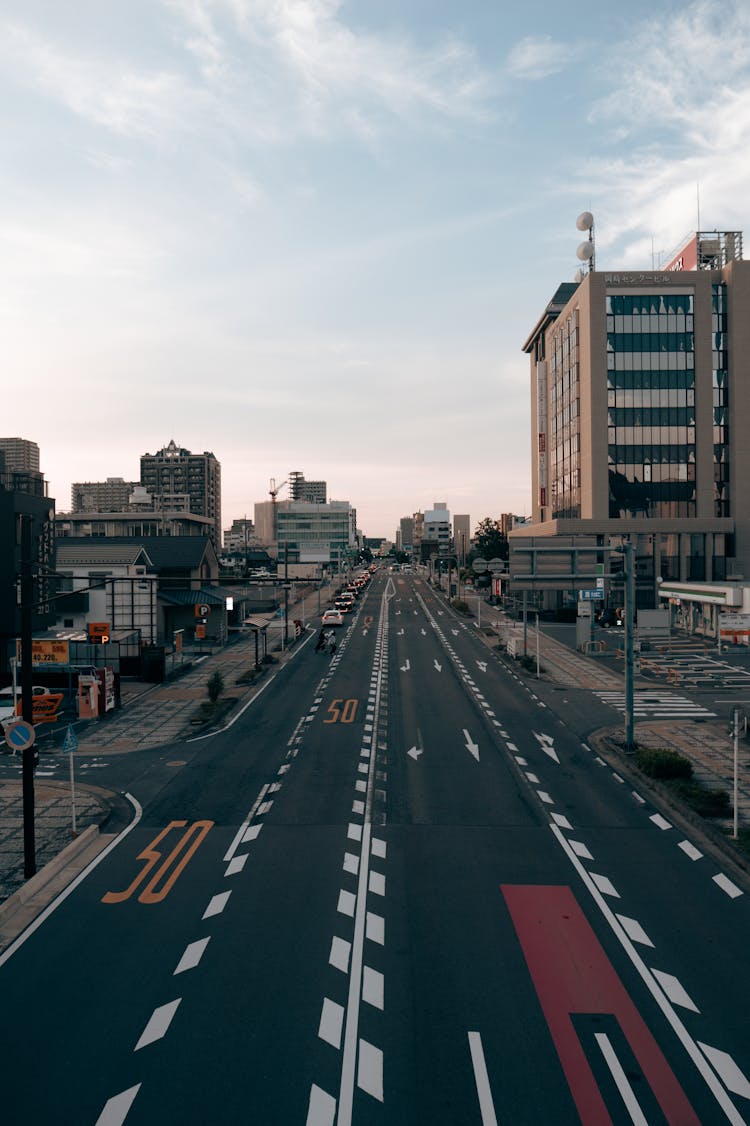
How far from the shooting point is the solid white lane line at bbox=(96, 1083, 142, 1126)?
927 centimetres

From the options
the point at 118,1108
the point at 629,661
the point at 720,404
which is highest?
the point at 720,404

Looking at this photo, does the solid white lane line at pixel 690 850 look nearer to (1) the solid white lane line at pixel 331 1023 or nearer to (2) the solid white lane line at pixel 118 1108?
(1) the solid white lane line at pixel 331 1023

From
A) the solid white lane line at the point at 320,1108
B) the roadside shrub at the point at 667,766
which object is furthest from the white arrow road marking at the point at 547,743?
the solid white lane line at the point at 320,1108

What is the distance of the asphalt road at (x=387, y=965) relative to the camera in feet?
32.1

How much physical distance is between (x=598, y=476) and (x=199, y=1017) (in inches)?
3139

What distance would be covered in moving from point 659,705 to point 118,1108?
33361 mm

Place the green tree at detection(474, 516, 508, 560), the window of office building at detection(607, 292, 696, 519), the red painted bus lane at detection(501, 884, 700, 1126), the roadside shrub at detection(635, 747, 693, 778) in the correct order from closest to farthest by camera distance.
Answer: the red painted bus lane at detection(501, 884, 700, 1126), the roadside shrub at detection(635, 747, 693, 778), the window of office building at detection(607, 292, 696, 519), the green tree at detection(474, 516, 508, 560)

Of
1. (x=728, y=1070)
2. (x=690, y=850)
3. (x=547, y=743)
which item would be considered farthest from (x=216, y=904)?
(x=547, y=743)

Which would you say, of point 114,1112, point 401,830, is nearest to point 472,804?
point 401,830

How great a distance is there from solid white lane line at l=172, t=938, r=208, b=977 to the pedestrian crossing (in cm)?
2591

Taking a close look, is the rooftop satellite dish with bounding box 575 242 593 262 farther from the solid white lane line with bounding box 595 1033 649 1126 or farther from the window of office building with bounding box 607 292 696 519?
the solid white lane line with bounding box 595 1033 649 1126

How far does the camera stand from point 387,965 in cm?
1293

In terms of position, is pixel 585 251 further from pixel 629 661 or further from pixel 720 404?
pixel 629 661

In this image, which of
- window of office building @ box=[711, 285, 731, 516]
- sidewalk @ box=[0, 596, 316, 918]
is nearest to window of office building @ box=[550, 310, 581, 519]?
window of office building @ box=[711, 285, 731, 516]
